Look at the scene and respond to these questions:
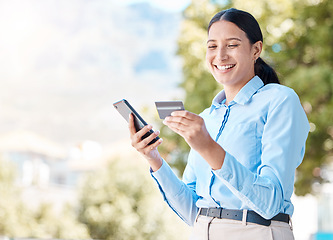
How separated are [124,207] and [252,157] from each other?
8.53 meters

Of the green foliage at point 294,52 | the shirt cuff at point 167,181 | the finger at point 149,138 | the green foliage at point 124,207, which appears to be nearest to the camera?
the finger at point 149,138

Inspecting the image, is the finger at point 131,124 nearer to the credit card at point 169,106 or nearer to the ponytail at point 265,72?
the credit card at point 169,106

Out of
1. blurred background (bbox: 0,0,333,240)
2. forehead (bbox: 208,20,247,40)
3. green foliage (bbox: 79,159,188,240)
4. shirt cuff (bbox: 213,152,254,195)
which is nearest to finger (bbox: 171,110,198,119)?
shirt cuff (bbox: 213,152,254,195)

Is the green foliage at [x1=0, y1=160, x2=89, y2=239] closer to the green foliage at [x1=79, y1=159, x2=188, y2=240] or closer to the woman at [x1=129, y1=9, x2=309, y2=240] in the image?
the green foliage at [x1=79, y1=159, x2=188, y2=240]

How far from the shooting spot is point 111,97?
67.3 ft

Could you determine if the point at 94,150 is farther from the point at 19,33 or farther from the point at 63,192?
the point at 19,33

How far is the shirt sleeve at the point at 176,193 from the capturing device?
4.32 ft

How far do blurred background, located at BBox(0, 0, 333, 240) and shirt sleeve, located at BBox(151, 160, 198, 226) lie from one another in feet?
1.38

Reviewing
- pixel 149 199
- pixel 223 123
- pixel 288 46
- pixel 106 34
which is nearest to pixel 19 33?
pixel 106 34

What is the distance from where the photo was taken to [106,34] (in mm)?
21219

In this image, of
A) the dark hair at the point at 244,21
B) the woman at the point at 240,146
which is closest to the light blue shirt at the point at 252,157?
the woman at the point at 240,146

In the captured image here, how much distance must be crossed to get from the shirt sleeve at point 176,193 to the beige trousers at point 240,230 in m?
0.15

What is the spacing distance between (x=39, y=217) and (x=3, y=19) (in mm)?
10246

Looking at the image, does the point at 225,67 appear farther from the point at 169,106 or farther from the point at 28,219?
the point at 28,219
